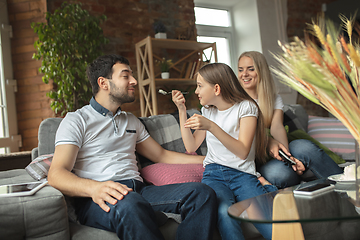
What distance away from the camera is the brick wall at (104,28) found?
317 cm

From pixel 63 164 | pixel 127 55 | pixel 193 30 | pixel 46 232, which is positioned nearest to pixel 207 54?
pixel 193 30

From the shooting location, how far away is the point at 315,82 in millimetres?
634

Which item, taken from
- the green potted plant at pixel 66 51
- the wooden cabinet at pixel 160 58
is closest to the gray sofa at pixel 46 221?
the green potted plant at pixel 66 51

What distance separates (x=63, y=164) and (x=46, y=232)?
1.09ft

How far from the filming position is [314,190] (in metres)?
1.00

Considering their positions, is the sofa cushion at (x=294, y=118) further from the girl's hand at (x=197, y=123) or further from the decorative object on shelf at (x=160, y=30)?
the decorative object on shelf at (x=160, y=30)

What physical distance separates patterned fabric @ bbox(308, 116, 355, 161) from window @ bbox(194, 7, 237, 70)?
2660 mm

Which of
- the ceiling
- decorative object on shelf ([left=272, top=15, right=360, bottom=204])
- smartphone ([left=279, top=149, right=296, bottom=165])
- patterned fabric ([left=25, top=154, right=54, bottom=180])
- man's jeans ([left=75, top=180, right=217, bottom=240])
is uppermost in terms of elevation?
the ceiling

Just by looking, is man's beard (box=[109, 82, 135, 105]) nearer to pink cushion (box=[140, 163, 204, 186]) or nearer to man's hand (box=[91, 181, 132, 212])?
pink cushion (box=[140, 163, 204, 186])

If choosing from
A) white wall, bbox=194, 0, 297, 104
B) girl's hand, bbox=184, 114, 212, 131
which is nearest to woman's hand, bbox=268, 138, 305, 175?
girl's hand, bbox=184, 114, 212, 131

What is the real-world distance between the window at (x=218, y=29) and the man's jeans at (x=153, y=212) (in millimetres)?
3620

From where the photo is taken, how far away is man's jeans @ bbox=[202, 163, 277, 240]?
Result: 120 centimetres

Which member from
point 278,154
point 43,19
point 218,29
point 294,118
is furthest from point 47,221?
point 218,29

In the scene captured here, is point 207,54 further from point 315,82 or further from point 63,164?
point 315,82
